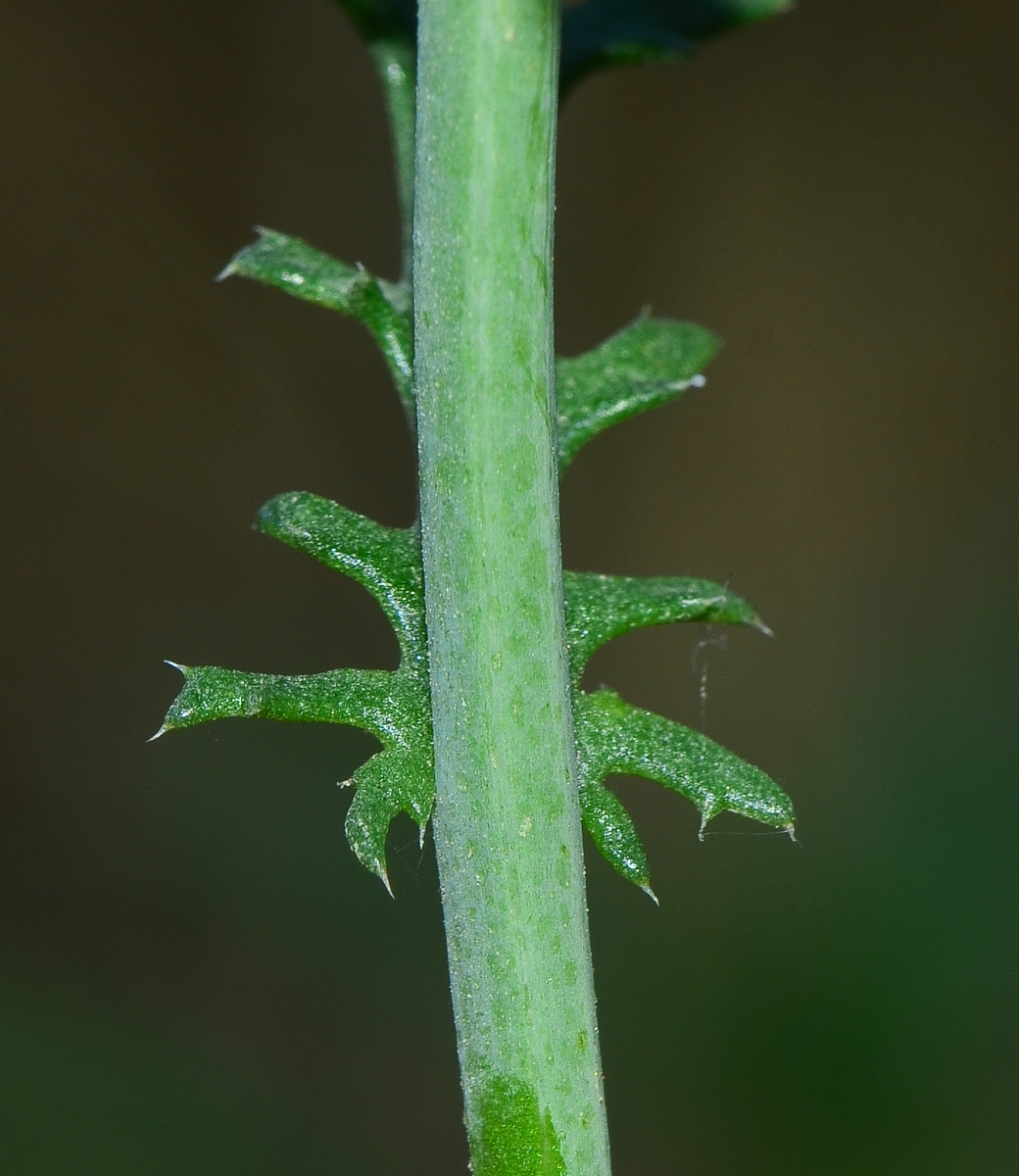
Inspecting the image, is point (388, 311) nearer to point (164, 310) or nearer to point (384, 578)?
point (384, 578)

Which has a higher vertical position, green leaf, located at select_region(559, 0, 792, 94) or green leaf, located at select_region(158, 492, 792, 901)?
green leaf, located at select_region(559, 0, 792, 94)

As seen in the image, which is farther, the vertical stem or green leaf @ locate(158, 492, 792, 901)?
green leaf @ locate(158, 492, 792, 901)

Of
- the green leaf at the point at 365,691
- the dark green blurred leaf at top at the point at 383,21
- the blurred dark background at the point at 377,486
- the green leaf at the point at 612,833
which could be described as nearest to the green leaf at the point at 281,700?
the green leaf at the point at 365,691

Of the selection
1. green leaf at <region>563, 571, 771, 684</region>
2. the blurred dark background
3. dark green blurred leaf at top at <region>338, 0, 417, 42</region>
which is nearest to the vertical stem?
green leaf at <region>563, 571, 771, 684</region>

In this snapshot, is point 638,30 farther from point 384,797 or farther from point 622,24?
point 384,797

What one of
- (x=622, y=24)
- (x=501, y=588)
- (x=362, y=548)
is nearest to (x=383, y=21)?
(x=622, y=24)

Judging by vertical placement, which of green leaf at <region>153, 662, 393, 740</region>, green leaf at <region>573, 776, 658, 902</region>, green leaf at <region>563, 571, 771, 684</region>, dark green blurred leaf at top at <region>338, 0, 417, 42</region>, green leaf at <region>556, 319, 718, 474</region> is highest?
dark green blurred leaf at top at <region>338, 0, 417, 42</region>

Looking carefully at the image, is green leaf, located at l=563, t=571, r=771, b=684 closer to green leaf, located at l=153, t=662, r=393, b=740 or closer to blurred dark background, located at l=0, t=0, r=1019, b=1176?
green leaf, located at l=153, t=662, r=393, b=740
